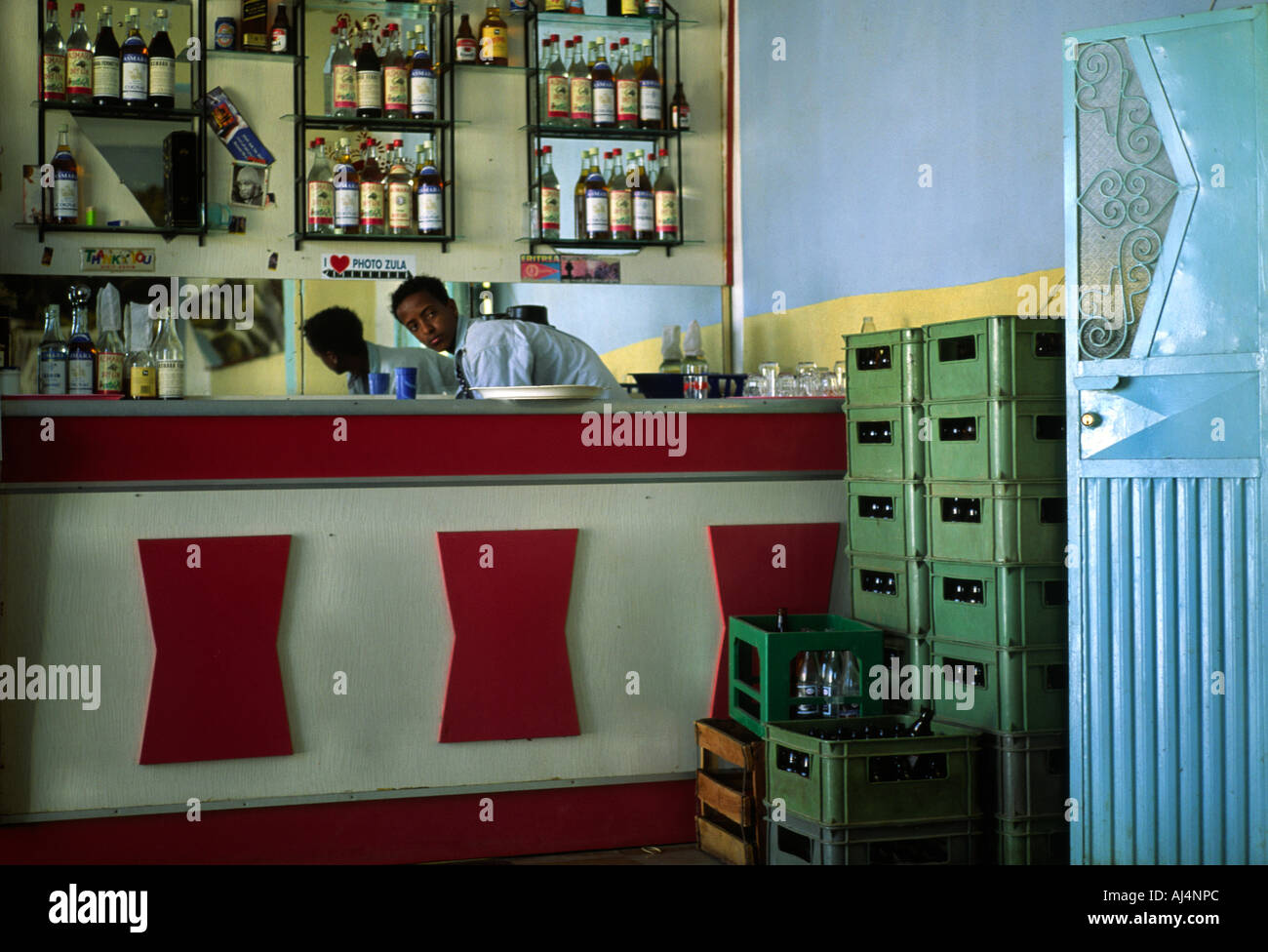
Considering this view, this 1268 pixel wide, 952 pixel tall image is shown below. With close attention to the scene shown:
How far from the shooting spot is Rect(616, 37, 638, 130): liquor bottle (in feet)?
18.6

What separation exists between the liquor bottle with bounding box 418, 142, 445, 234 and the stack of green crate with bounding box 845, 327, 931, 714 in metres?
2.44

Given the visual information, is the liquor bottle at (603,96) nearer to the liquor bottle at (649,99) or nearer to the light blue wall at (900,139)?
the liquor bottle at (649,99)

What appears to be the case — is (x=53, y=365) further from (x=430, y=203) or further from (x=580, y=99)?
(x=580, y=99)

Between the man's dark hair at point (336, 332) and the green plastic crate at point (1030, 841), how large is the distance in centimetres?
340

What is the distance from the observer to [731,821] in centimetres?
342

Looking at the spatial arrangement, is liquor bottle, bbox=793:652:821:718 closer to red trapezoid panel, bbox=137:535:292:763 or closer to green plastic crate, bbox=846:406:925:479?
green plastic crate, bbox=846:406:925:479

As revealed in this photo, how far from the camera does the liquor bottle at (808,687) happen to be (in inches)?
129

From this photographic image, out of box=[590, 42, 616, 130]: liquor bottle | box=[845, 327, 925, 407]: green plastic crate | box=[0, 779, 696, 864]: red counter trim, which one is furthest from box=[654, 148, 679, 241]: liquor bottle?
box=[0, 779, 696, 864]: red counter trim

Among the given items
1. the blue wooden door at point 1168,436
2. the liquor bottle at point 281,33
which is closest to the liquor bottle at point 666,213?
the liquor bottle at point 281,33

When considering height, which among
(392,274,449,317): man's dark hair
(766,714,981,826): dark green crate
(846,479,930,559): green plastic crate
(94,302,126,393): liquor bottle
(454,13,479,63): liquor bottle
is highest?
(454,13,479,63): liquor bottle

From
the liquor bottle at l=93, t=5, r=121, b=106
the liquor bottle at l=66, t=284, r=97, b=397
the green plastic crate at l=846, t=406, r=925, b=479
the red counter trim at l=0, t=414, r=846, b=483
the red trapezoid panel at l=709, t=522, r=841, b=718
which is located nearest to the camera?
the red counter trim at l=0, t=414, r=846, b=483

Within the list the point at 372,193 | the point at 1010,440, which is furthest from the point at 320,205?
the point at 1010,440
